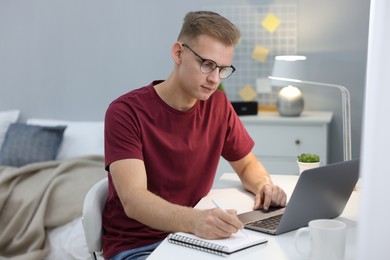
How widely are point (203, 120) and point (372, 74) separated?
1346mm

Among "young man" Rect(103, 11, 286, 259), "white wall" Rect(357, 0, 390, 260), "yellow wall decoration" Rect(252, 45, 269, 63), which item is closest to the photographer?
"white wall" Rect(357, 0, 390, 260)

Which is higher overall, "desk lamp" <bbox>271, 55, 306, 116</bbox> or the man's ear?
the man's ear

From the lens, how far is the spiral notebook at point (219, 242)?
137 centimetres

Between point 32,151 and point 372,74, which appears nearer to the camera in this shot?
point 372,74

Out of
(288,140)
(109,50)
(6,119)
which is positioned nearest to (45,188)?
(6,119)

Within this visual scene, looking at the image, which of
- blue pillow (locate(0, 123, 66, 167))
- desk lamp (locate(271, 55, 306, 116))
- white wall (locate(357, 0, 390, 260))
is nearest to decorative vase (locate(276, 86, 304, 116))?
desk lamp (locate(271, 55, 306, 116))

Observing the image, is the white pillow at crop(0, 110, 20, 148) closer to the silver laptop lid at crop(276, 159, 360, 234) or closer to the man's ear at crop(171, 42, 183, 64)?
the man's ear at crop(171, 42, 183, 64)

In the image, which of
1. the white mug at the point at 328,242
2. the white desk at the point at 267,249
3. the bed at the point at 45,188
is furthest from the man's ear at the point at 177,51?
the bed at the point at 45,188

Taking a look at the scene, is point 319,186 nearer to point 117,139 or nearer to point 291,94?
point 117,139

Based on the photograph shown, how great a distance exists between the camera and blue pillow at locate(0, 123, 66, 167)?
151 inches

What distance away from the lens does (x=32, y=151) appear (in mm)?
3830

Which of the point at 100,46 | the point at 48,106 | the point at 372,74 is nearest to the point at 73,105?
the point at 48,106

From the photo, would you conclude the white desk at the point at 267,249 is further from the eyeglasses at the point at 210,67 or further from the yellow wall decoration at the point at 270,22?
the yellow wall decoration at the point at 270,22

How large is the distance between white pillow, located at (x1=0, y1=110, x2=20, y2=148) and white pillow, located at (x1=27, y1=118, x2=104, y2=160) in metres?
0.43
